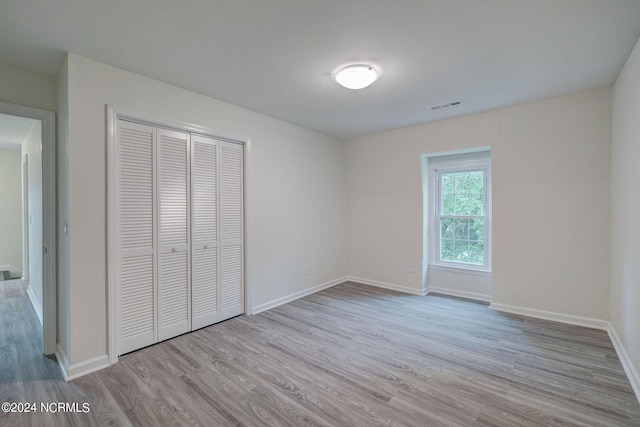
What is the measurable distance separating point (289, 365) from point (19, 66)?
3437 millimetres

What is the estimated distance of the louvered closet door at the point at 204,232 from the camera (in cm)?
310

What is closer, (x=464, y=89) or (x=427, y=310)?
(x=464, y=89)

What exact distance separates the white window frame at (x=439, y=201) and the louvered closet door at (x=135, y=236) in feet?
12.8

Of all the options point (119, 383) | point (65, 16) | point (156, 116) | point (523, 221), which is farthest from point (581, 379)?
point (65, 16)

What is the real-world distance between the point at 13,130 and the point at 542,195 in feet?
24.0

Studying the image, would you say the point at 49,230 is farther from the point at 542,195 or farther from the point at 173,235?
the point at 542,195

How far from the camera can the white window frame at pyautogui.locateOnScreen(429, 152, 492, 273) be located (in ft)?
13.5

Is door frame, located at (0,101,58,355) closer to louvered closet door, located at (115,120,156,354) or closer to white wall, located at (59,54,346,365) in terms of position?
white wall, located at (59,54,346,365)

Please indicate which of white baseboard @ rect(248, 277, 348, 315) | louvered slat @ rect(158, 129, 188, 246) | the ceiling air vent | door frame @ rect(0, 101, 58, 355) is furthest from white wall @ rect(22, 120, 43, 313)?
the ceiling air vent

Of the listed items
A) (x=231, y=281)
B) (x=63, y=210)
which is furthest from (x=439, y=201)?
(x=63, y=210)

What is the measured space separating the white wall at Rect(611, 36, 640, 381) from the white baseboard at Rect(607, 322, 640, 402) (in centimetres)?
5

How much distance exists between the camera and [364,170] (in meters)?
5.03

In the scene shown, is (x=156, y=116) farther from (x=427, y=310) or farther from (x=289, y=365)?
(x=427, y=310)

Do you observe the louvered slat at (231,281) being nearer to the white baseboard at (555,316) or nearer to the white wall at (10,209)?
the white baseboard at (555,316)
